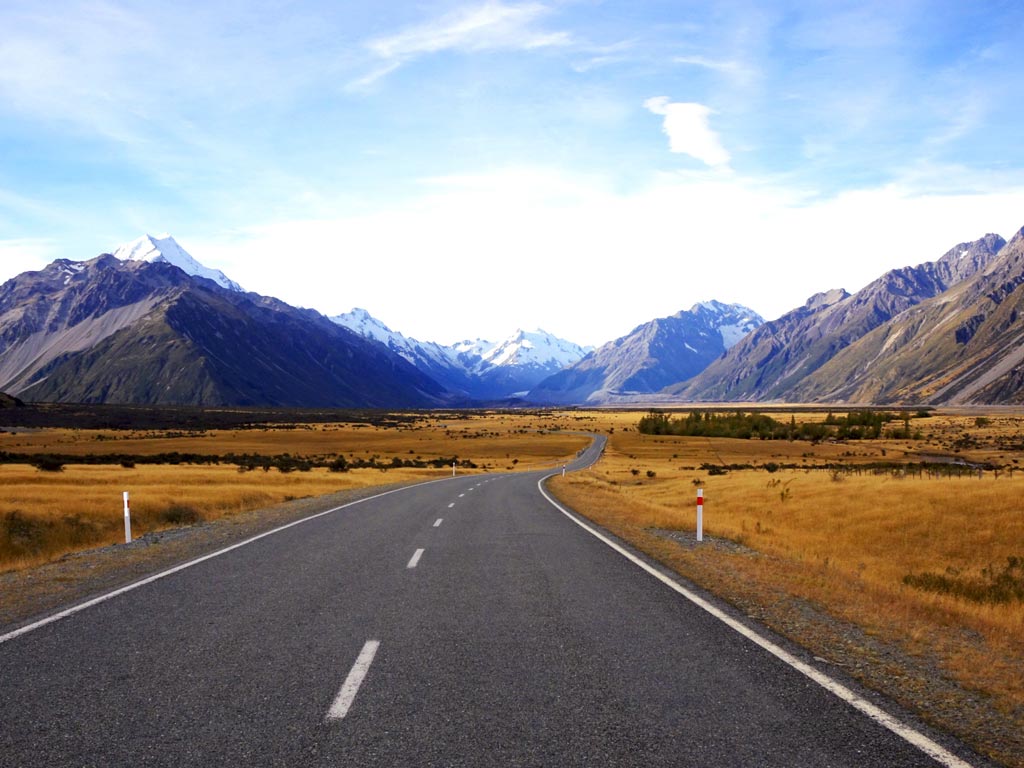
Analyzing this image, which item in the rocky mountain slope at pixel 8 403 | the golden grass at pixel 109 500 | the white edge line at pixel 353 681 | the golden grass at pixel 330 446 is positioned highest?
the rocky mountain slope at pixel 8 403

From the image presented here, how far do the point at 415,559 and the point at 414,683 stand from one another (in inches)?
286

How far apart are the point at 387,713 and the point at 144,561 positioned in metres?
10.4

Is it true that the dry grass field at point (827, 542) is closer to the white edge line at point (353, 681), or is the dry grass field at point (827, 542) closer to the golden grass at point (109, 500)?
the golden grass at point (109, 500)

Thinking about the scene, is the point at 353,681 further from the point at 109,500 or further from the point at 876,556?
the point at 109,500

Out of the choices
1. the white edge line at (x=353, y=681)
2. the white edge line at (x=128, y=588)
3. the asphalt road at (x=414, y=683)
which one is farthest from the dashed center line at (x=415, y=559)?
the white edge line at (x=353, y=681)

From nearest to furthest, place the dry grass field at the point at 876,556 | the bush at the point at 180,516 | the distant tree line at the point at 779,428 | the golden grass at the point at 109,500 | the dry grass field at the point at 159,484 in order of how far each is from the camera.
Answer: the dry grass field at the point at 876,556
the golden grass at the point at 109,500
the dry grass field at the point at 159,484
the bush at the point at 180,516
the distant tree line at the point at 779,428

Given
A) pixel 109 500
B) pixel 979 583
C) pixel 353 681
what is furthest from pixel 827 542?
pixel 109 500

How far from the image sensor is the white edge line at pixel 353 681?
618cm

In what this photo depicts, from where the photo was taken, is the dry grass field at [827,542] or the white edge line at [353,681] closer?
the white edge line at [353,681]

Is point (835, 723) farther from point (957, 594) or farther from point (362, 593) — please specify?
point (957, 594)

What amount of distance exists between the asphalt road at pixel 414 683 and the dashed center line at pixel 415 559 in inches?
52.7

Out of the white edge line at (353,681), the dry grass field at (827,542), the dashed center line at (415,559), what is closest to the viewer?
the white edge line at (353,681)

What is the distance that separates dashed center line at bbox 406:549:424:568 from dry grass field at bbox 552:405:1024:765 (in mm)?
4660

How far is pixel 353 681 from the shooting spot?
6.92 meters
